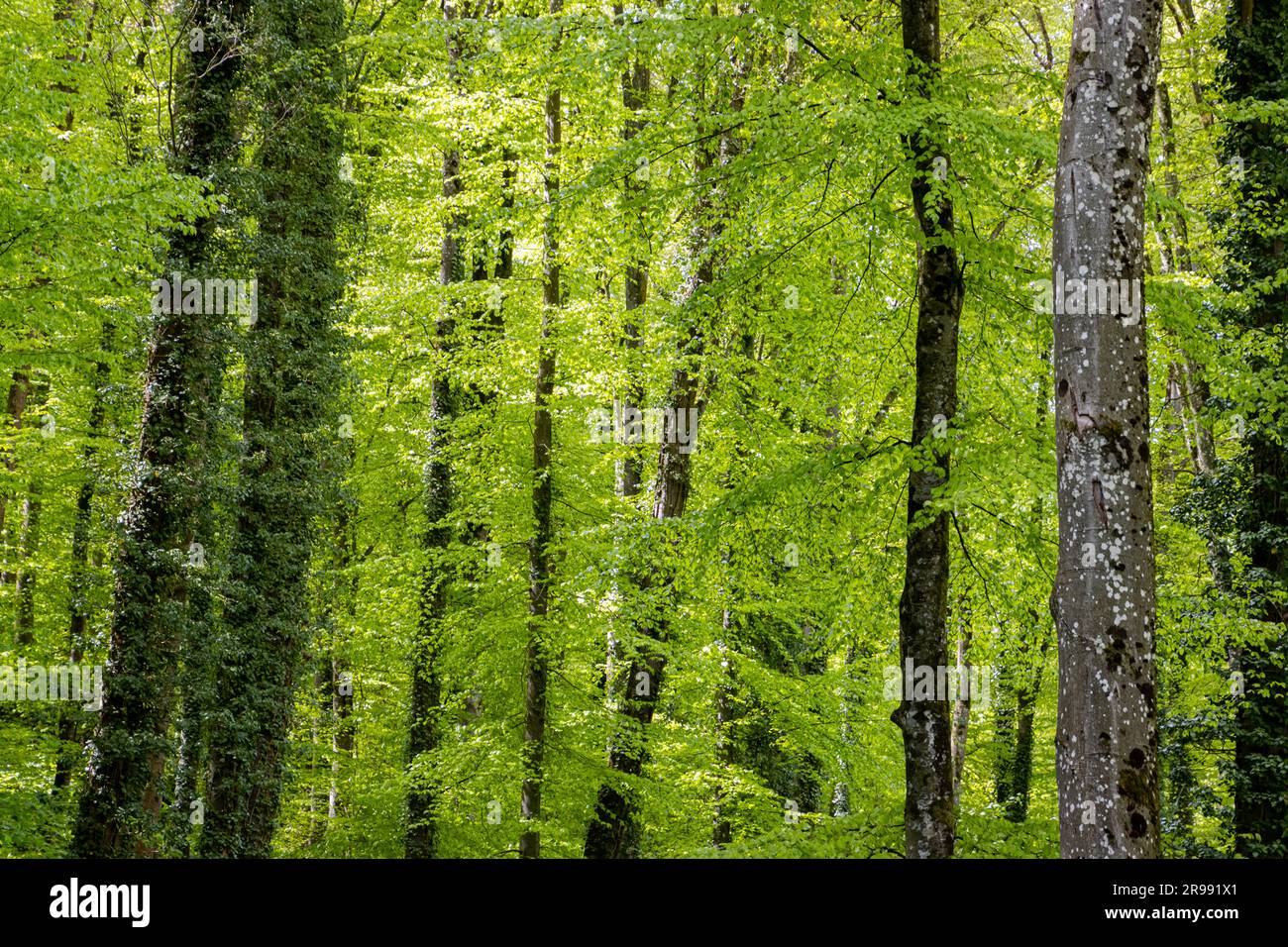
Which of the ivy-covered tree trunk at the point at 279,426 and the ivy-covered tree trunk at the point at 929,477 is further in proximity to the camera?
the ivy-covered tree trunk at the point at 279,426

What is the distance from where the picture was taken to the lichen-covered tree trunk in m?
4.42

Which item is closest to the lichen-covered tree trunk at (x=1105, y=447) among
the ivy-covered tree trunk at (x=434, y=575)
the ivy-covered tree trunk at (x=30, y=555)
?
the ivy-covered tree trunk at (x=434, y=575)

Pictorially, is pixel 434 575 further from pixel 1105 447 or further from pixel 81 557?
pixel 1105 447

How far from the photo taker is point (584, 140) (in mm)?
12406

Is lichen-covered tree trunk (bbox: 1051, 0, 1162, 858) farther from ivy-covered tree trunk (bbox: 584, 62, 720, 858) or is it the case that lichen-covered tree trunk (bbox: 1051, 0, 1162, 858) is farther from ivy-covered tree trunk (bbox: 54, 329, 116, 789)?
ivy-covered tree trunk (bbox: 54, 329, 116, 789)

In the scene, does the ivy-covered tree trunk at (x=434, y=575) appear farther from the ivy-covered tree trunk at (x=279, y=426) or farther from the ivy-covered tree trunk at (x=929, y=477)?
the ivy-covered tree trunk at (x=929, y=477)

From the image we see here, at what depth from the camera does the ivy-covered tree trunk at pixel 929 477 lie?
732cm

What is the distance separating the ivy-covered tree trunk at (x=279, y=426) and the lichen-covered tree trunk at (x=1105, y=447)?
1133cm

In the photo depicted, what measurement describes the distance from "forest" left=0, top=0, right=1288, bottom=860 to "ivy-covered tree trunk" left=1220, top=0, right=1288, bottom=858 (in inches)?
2.5

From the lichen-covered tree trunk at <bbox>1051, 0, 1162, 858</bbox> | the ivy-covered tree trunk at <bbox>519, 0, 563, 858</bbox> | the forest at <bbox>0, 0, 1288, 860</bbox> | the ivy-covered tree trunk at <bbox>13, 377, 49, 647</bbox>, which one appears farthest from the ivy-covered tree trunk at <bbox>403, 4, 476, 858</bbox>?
the lichen-covered tree trunk at <bbox>1051, 0, 1162, 858</bbox>

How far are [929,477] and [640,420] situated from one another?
21.7ft
